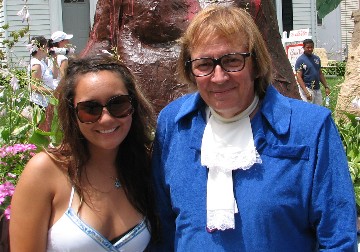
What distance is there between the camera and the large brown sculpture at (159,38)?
4.70 metres

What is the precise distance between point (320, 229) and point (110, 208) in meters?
0.78

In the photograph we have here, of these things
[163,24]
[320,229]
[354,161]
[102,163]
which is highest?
[163,24]

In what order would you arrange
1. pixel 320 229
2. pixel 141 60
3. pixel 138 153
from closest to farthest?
pixel 320 229, pixel 138 153, pixel 141 60

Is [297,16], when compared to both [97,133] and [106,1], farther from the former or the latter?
[97,133]

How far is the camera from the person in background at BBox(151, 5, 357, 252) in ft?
6.56

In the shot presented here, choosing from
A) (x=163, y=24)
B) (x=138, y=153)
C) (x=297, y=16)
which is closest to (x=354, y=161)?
(x=163, y=24)

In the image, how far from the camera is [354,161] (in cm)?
496

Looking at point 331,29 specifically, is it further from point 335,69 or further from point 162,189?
point 162,189

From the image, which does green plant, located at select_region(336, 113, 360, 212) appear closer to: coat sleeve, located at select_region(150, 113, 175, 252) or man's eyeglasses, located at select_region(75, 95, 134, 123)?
coat sleeve, located at select_region(150, 113, 175, 252)

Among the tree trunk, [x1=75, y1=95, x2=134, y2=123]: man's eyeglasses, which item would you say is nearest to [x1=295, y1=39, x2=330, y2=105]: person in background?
the tree trunk

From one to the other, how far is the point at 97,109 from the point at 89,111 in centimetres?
3

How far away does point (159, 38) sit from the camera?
4.85 metres

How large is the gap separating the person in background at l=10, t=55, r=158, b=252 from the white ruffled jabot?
38cm

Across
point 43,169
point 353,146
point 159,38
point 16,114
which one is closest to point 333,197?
point 43,169
